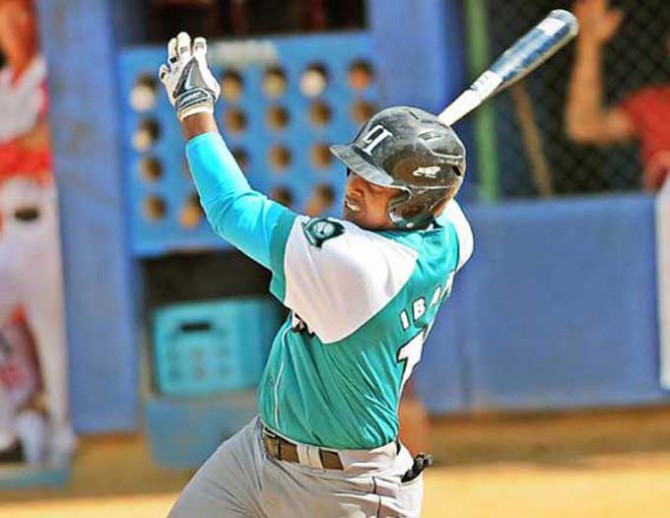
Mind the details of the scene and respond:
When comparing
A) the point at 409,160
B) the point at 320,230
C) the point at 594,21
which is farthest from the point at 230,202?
the point at 594,21

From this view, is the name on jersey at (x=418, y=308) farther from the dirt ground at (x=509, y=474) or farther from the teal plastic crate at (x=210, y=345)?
the teal plastic crate at (x=210, y=345)

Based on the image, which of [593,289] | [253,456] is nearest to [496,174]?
[593,289]

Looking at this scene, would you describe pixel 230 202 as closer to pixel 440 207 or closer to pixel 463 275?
pixel 440 207

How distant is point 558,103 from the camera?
27.0 feet

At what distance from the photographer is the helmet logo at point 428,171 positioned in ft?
12.4

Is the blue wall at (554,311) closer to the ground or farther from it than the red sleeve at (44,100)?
closer to the ground

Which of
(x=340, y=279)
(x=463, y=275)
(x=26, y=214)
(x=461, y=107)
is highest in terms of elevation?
(x=461, y=107)

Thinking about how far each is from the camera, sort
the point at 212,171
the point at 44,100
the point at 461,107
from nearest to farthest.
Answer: the point at 212,171, the point at 461,107, the point at 44,100

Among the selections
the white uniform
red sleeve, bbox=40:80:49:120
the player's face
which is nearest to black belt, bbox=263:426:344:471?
the player's face

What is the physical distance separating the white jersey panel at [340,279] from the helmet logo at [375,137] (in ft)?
0.65

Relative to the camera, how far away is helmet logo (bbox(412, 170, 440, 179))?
378cm

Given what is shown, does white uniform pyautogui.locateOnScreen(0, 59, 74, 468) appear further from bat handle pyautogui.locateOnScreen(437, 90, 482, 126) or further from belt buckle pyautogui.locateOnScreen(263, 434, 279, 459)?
belt buckle pyautogui.locateOnScreen(263, 434, 279, 459)

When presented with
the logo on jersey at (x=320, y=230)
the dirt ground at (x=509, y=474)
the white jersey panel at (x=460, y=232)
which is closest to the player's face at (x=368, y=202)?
the logo on jersey at (x=320, y=230)

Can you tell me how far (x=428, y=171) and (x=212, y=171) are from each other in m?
0.52
